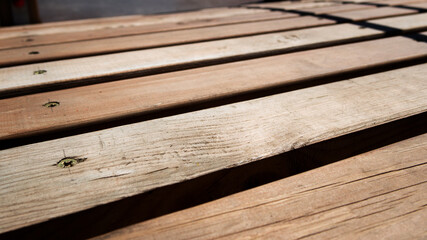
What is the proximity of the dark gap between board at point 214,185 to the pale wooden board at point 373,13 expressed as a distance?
3.35 ft

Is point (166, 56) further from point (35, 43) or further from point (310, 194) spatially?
point (310, 194)

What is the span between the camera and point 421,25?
145 cm

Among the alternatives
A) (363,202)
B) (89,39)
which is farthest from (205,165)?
(89,39)

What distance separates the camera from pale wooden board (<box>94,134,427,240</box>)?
489 millimetres

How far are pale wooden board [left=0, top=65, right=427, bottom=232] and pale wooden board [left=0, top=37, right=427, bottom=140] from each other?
72 mm

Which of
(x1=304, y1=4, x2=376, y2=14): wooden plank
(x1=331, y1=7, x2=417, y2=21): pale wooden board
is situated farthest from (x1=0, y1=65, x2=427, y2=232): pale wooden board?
(x1=304, y1=4, x2=376, y2=14): wooden plank

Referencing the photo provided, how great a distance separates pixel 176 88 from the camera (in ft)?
2.87

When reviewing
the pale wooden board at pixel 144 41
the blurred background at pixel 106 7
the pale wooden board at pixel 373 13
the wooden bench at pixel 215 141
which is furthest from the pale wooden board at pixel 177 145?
the blurred background at pixel 106 7

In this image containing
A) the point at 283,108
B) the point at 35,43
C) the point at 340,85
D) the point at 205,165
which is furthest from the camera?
the point at 35,43

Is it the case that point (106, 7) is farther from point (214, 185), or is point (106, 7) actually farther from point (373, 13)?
point (214, 185)

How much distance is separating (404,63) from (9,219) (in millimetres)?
1109

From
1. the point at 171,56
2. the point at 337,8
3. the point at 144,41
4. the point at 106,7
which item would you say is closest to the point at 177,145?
the point at 171,56

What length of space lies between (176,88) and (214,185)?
1.20 ft

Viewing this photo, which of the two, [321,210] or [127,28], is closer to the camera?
[321,210]
